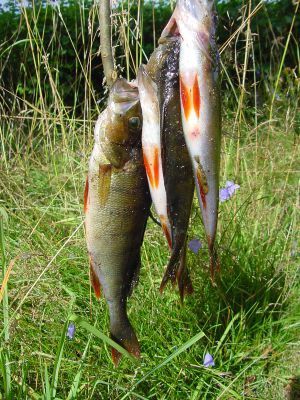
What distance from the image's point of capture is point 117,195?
5.68 feet

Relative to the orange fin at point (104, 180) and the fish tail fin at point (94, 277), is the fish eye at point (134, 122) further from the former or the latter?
the fish tail fin at point (94, 277)

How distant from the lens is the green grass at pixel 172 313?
2.66 metres

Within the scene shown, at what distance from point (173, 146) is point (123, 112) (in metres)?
0.15

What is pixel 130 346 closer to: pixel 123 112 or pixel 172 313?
pixel 123 112

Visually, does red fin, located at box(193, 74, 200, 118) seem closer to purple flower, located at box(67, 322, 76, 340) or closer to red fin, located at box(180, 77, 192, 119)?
red fin, located at box(180, 77, 192, 119)

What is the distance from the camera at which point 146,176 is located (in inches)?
68.0

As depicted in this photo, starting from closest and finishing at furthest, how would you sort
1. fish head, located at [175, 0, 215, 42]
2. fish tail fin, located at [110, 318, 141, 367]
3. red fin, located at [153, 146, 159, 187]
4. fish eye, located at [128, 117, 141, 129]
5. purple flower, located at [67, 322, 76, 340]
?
fish head, located at [175, 0, 215, 42], red fin, located at [153, 146, 159, 187], fish eye, located at [128, 117, 141, 129], fish tail fin, located at [110, 318, 141, 367], purple flower, located at [67, 322, 76, 340]

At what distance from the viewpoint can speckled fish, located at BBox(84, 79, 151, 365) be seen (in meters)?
1.67

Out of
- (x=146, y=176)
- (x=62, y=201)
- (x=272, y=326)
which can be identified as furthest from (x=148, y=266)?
(x=146, y=176)

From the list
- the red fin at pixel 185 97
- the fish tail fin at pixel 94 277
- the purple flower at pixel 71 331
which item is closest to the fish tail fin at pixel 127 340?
the fish tail fin at pixel 94 277

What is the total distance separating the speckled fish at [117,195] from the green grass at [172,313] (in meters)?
0.59

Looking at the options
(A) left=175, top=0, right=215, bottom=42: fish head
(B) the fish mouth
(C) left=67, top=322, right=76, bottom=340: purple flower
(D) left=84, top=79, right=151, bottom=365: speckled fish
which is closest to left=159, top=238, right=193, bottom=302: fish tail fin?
(D) left=84, top=79, right=151, bottom=365: speckled fish

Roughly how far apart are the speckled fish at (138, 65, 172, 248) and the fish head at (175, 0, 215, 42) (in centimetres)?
15

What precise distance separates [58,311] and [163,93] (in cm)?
147
